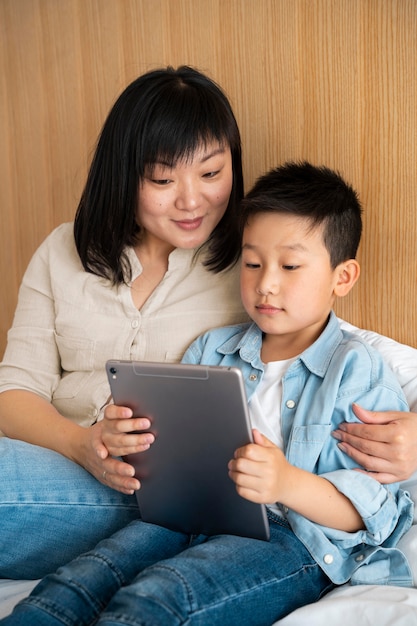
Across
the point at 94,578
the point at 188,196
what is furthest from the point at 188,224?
the point at 94,578

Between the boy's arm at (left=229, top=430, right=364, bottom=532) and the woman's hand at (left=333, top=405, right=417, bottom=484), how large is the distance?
7 cm

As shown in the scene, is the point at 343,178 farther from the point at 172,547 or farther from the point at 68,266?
the point at 172,547

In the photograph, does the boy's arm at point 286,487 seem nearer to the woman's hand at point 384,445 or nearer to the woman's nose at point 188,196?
the woman's hand at point 384,445

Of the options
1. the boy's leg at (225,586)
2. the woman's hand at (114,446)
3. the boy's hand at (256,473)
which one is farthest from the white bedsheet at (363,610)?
the woman's hand at (114,446)

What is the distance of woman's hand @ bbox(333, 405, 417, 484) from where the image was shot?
1.10m

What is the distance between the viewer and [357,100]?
1.43 meters

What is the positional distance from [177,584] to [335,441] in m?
0.35

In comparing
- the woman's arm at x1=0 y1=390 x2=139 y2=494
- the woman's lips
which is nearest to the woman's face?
the woman's lips

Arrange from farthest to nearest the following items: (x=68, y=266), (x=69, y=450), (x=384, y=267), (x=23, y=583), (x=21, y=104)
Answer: (x=21, y=104) → (x=68, y=266) → (x=384, y=267) → (x=69, y=450) → (x=23, y=583)

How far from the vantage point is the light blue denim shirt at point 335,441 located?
3.59 feet

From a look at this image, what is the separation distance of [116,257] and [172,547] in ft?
1.94

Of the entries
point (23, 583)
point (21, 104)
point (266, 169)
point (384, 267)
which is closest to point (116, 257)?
point (266, 169)

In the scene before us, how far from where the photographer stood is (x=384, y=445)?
1104 mm

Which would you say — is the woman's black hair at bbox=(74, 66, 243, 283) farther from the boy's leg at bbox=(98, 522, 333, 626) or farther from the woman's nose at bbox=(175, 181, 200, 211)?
the boy's leg at bbox=(98, 522, 333, 626)
